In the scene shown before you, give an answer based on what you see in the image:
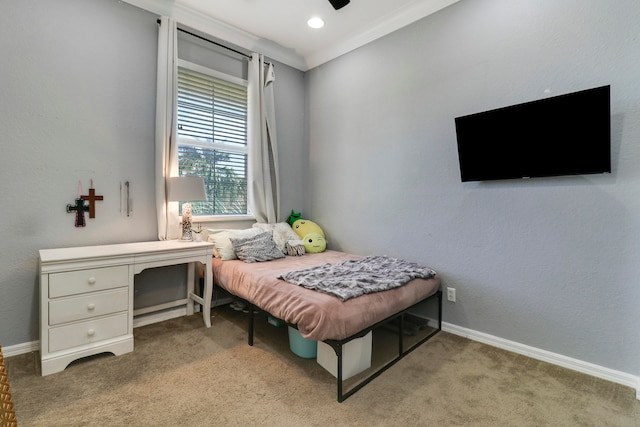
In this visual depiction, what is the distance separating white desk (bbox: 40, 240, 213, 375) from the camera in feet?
6.28

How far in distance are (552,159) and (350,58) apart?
7.31 ft

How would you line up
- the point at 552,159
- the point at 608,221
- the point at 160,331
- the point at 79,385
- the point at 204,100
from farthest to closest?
the point at 204,100 → the point at 160,331 → the point at 552,159 → the point at 608,221 → the point at 79,385

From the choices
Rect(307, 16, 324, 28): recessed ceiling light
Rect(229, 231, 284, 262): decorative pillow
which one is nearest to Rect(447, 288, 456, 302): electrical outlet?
Rect(229, 231, 284, 262): decorative pillow

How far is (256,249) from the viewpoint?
287 cm

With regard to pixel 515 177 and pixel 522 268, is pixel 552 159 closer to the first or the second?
pixel 515 177

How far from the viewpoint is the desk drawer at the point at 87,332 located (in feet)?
6.39

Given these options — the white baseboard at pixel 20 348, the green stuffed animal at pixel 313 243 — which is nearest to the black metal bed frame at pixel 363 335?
the green stuffed animal at pixel 313 243

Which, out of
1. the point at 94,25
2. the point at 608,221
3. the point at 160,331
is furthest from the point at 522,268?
the point at 94,25

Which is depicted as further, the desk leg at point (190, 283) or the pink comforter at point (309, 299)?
the desk leg at point (190, 283)

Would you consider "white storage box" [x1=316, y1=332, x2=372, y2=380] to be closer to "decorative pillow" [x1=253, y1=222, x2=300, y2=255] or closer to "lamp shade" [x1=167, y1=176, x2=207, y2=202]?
"decorative pillow" [x1=253, y1=222, x2=300, y2=255]

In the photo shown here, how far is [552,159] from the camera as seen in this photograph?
207 cm

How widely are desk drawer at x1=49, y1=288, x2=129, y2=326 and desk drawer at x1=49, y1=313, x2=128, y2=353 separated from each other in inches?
1.8

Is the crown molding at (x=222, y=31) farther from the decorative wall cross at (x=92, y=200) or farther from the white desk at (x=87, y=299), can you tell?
the white desk at (x=87, y=299)

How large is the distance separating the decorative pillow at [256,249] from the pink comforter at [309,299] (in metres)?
0.09
